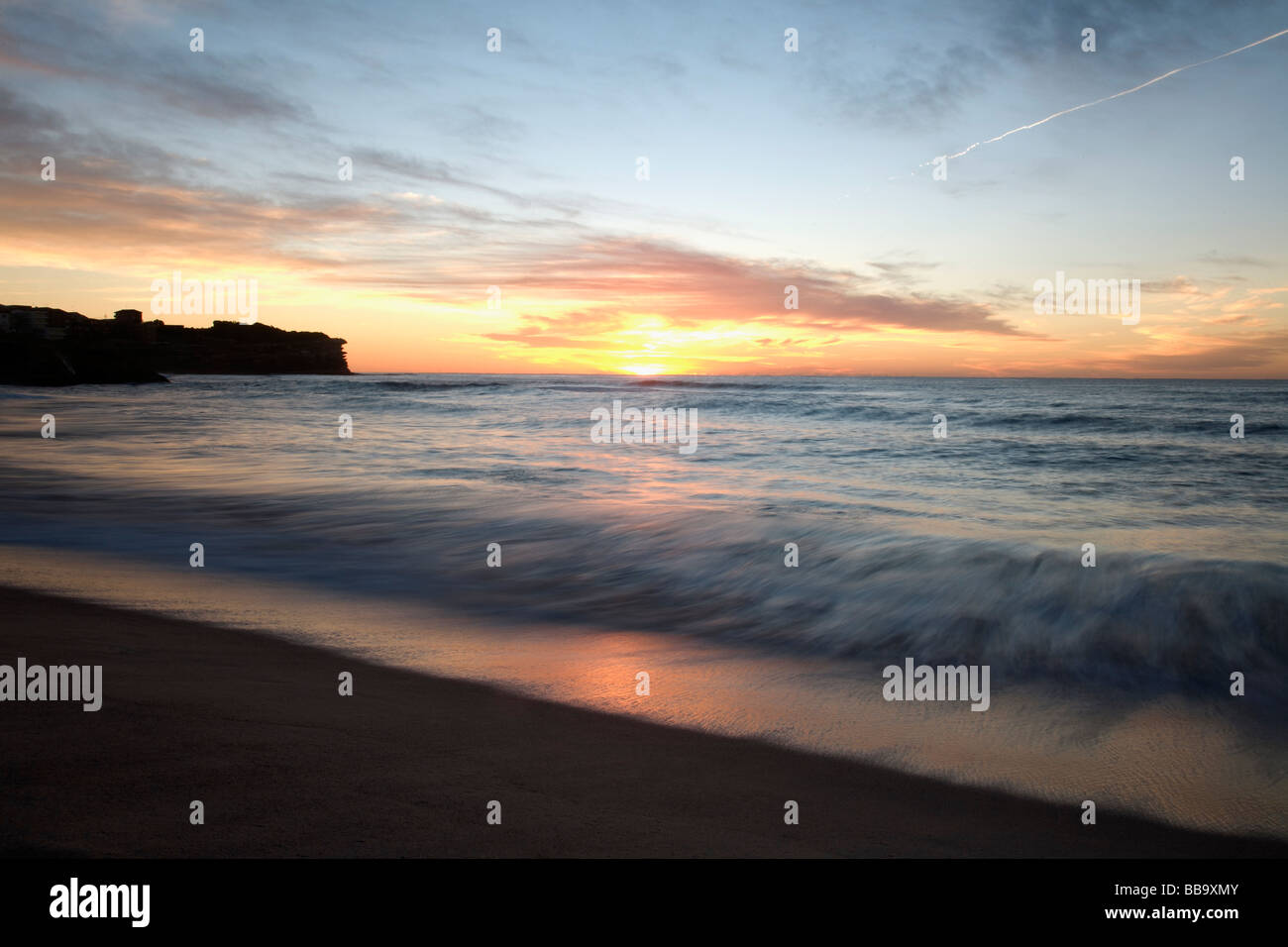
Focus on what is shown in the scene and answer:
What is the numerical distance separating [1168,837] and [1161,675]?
2.46 meters

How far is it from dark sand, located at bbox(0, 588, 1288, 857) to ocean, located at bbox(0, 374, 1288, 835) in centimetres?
37

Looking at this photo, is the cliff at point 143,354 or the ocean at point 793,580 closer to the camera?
the ocean at point 793,580

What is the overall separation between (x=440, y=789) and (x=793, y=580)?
5155 millimetres

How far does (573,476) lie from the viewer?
14.7 metres

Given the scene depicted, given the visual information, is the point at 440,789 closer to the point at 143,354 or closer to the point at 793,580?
the point at 793,580

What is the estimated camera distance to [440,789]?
2.93 m

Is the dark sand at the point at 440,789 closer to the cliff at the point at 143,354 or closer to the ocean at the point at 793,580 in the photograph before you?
the ocean at the point at 793,580

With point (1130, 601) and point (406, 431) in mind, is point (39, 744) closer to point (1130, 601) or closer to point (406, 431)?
point (1130, 601)

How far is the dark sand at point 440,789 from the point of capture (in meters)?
2.50

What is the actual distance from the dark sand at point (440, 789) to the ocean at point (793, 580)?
374 mm

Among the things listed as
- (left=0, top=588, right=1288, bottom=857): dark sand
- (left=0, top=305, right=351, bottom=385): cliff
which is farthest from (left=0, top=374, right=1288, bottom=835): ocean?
(left=0, top=305, right=351, bottom=385): cliff

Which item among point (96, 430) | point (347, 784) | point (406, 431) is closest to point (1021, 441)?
point (406, 431)

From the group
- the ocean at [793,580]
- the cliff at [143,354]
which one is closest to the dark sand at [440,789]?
the ocean at [793,580]

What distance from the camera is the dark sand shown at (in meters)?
2.50
